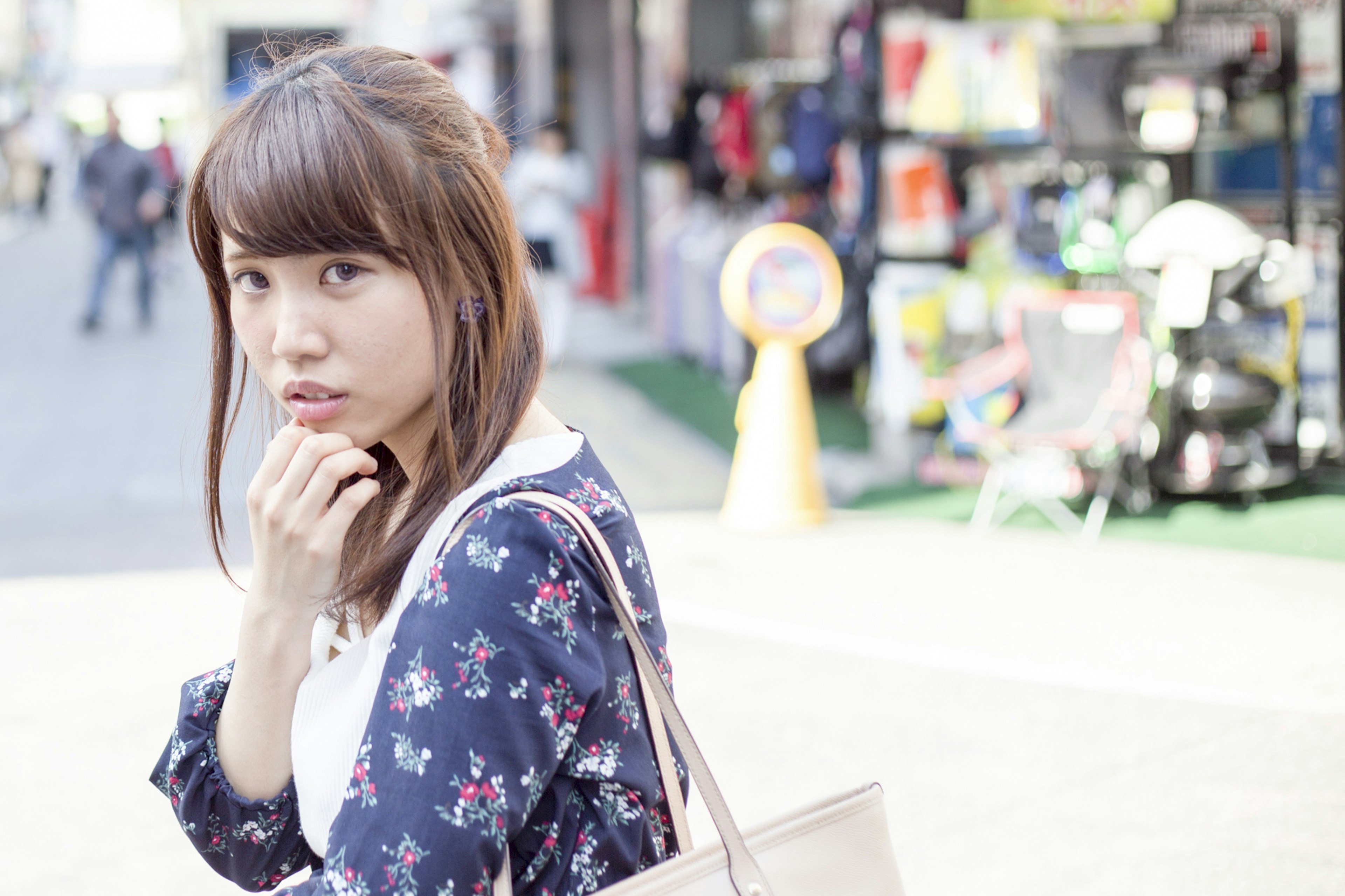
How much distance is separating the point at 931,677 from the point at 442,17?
2071 cm

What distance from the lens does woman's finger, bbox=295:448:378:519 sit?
131 cm

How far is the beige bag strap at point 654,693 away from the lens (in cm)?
122

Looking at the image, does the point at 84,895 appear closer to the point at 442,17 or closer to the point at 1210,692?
the point at 1210,692

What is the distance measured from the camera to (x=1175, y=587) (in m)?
5.98

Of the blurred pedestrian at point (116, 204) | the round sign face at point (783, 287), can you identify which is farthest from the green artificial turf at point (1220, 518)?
Answer: the blurred pedestrian at point (116, 204)

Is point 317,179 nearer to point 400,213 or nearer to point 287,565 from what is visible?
point 400,213

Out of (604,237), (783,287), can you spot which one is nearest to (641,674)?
(783,287)

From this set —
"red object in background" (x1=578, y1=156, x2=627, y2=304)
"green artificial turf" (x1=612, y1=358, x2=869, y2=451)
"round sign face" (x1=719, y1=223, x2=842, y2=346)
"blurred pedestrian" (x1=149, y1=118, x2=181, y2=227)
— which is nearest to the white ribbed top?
"round sign face" (x1=719, y1=223, x2=842, y2=346)

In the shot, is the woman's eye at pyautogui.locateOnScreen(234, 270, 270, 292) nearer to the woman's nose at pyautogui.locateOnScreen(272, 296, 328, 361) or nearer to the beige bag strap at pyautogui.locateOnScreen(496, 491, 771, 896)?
the woman's nose at pyautogui.locateOnScreen(272, 296, 328, 361)

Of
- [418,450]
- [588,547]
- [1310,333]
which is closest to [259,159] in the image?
[418,450]

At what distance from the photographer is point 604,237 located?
16.8 m

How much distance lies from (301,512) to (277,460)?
0.18 feet

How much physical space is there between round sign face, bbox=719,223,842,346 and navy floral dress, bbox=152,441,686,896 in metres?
6.18

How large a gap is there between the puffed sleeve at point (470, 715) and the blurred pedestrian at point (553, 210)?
10.3 meters
